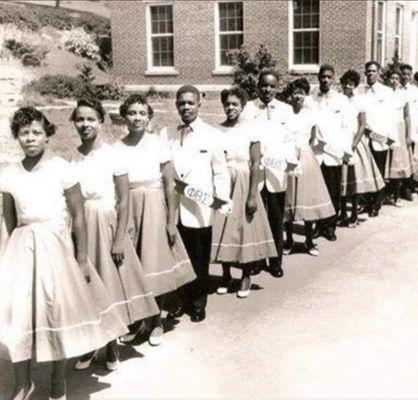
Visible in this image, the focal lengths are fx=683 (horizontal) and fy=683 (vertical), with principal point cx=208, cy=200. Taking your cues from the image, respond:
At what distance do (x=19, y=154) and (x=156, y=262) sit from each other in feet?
21.8

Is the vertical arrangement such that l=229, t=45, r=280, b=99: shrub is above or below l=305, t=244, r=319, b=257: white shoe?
above

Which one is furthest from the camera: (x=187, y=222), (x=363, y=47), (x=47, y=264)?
(x=363, y=47)

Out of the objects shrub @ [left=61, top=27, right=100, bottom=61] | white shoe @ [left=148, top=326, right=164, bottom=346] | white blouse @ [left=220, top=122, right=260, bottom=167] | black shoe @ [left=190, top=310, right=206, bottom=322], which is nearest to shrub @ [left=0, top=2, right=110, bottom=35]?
shrub @ [left=61, top=27, right=100, bottom=61]

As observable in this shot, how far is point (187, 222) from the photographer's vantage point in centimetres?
564

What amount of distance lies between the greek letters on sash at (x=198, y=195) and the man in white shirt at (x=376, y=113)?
4.57 metres

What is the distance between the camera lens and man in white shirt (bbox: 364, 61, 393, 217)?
371 inches

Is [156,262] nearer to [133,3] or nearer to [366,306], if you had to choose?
[366,306]

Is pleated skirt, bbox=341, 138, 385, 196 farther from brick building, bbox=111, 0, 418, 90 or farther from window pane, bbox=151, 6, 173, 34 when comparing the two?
window pane, bbox=151, 6, 173, 34

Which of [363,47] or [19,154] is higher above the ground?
[363,47]

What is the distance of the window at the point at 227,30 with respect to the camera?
73.0 feet

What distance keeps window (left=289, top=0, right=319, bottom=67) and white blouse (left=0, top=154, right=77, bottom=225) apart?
58.9 feet

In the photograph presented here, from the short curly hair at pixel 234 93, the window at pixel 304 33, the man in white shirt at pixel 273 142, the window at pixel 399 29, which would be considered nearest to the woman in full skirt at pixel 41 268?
the short curly hair at pixel 234 93

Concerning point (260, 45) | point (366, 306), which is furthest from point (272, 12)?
point (366, 306)

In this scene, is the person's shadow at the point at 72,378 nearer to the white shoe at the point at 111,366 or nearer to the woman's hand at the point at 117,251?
the white shoe at the point at 111,366
